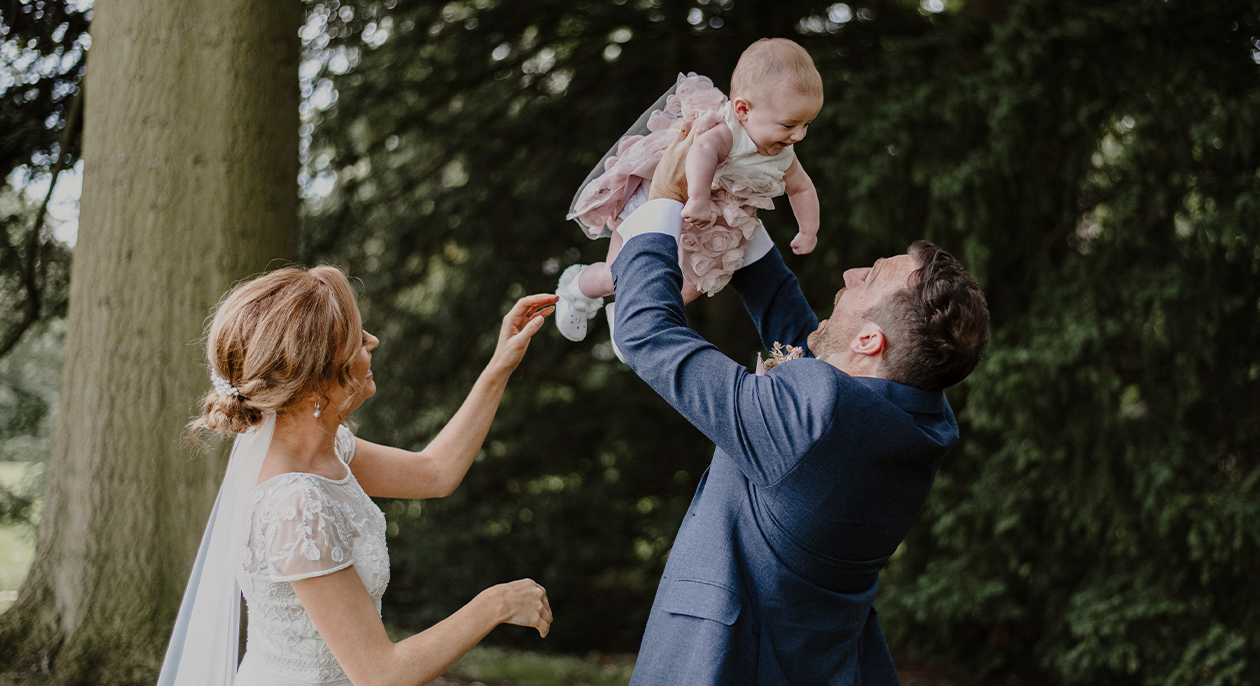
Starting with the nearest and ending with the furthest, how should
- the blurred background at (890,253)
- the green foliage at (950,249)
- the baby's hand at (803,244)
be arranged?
the baby's hand at (803,244) → the blurred background at (890,253) → the green foliage at (950,249)

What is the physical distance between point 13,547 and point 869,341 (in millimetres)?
7763

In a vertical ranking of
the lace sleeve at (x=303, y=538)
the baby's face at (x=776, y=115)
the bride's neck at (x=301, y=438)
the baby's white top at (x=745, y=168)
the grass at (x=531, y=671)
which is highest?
the baby's face at (x=776, y=115)

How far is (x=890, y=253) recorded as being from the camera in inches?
214

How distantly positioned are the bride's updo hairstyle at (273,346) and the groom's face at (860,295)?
3.49 ft

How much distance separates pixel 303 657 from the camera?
1983mm

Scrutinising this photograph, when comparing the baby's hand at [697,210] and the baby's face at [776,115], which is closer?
the baby's hand at [697,210]

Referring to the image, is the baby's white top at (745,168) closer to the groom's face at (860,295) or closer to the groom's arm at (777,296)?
the groom's arm at (777,296)

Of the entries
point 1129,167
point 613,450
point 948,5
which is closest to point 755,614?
point 1129,167

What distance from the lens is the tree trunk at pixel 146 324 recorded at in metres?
3.01

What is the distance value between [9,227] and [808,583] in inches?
176

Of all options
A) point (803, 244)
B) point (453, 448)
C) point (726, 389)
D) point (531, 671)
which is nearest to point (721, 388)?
point (726, 389)

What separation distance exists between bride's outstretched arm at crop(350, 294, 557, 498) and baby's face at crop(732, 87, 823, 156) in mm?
705

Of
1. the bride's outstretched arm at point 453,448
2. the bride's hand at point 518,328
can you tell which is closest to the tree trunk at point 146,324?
the bride's outstretched arm at point 453,448

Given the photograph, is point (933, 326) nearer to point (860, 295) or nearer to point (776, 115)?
point (860, 295)
